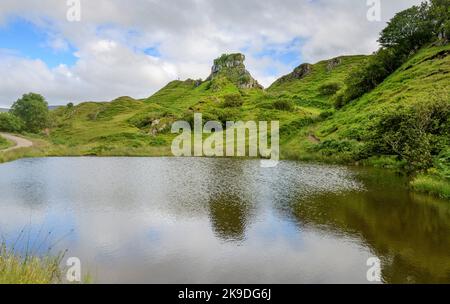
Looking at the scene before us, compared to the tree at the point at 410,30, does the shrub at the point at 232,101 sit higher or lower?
lower

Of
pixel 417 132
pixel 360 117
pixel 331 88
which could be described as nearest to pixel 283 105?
pixel 331 88

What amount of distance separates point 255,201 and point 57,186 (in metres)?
19.3

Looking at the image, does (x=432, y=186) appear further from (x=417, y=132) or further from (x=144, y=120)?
(x=144, y=120)

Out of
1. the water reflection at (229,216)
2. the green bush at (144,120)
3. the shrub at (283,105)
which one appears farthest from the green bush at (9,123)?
the water reflection at (229,216)

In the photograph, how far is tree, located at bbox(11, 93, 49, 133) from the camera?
110062 millimetres

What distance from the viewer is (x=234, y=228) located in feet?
67.1

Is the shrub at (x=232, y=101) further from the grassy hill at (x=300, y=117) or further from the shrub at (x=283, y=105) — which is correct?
the shrub at (x=283, y=105)

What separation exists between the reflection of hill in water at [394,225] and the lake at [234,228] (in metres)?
0.06

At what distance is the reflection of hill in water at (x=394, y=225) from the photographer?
48.3ft

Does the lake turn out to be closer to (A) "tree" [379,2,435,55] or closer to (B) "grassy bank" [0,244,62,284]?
(B) "grassy bank" [0,244,62,284]

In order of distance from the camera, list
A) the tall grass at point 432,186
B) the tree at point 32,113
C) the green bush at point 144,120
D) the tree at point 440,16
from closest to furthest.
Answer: the tall grass at point 432,186, the tree at point 440,16, the green bush at point 144,120, the tree at point 32,113

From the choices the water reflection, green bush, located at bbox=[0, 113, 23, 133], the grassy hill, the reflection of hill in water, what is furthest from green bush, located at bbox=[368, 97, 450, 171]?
green bush, located at bbox=[0, 113, 23, 133]
